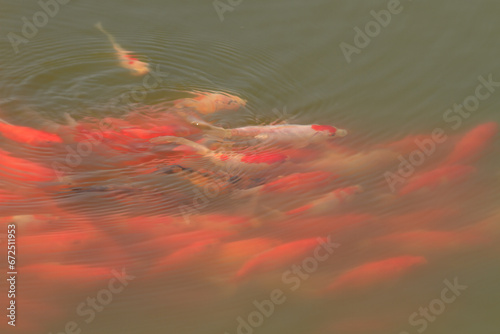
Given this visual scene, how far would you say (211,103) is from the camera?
16.5 ft

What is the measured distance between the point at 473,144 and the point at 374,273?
4.72 ft

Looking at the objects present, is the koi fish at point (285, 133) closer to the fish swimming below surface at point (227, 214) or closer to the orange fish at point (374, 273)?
the fish swimming below surface at point (227, 214)

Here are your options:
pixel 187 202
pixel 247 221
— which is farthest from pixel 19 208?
pixel 247 221

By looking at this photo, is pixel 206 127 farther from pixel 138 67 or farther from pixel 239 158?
pixel 138 67

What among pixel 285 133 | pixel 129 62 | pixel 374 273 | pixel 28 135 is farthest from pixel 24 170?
pixel 374 273

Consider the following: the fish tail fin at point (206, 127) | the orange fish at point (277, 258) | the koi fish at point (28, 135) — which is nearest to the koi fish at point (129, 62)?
the fish tail fin at point (206, 127)

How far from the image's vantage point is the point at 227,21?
19.1ft

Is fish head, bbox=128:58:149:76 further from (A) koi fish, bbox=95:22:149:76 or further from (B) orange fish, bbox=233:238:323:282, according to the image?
(B) orange fish, bbox=233:238:323:282

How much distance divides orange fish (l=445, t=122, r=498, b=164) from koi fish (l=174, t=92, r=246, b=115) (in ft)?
5.15

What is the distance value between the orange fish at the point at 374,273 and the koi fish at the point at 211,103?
175cm

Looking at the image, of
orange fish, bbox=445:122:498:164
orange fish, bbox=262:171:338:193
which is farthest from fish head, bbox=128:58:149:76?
orange fish, bbox=445:122:498:164

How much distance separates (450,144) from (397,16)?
154 centimetres

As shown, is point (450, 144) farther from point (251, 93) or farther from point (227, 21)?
point (227, 21)

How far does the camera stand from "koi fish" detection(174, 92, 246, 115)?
5000mm
